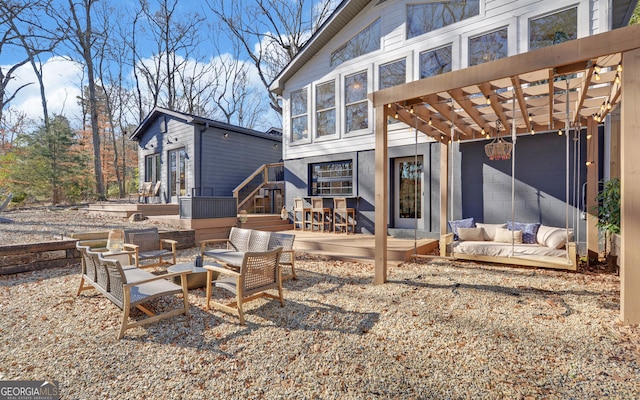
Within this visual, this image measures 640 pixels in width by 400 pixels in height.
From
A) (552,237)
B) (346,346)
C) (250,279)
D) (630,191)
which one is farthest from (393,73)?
(346,346)

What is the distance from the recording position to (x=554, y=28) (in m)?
6.18

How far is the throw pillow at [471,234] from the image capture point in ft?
20.6

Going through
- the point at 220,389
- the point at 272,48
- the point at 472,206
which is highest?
the point at 272,48

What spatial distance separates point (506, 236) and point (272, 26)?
1650 cm

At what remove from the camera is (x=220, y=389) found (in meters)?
2.18

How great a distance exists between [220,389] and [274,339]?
0.80m

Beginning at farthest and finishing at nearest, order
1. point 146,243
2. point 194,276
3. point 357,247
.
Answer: point 357,247 < point 146,243 < point 194,276

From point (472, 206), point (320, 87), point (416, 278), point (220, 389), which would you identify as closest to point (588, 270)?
point (472, 206)

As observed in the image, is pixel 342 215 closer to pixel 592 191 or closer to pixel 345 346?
pixel 592 191

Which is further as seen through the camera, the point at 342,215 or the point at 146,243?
the point at 342,215

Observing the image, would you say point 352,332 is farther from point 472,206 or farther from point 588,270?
point 472,206

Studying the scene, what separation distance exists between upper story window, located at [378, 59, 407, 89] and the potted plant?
15.8 feet

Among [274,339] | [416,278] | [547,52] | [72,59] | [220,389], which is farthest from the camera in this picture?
[72,59]

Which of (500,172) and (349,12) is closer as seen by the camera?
(500,172)
